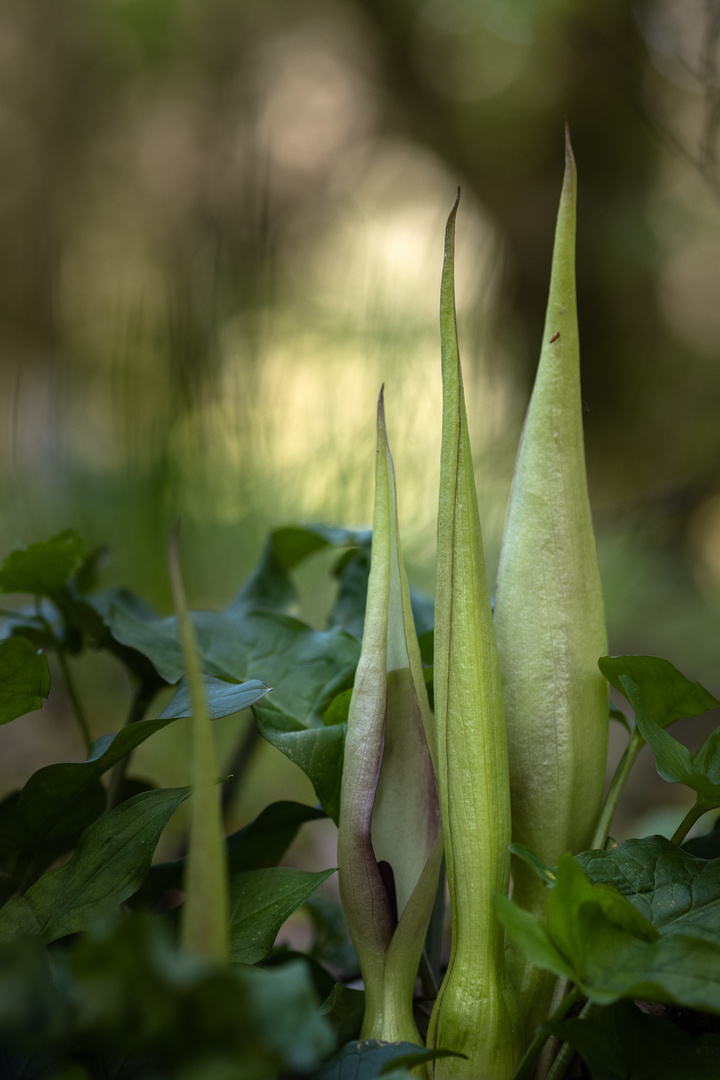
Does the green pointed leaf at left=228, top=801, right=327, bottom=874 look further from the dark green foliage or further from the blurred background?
the blurred background

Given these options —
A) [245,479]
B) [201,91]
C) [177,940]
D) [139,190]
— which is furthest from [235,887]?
[201,91]

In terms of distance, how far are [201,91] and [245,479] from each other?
71 centimetres

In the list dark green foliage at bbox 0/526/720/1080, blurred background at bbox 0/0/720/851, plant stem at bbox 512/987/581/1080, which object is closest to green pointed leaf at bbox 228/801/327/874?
dark green foliage at bbox 0/526/720/1080

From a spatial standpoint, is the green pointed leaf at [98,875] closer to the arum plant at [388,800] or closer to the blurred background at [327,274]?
the arum plant at [388,800]

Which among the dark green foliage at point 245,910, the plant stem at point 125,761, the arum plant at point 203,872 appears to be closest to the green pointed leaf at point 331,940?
the dark green foliage at point 245,910

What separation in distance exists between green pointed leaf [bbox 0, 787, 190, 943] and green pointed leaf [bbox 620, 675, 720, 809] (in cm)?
14

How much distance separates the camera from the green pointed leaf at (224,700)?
21cm

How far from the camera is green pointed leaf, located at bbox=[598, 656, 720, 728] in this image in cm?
23

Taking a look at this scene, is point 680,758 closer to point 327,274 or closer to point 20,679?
point 20,679

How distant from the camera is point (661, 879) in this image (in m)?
0.21

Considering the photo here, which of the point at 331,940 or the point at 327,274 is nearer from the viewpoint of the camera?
the point at 331,940

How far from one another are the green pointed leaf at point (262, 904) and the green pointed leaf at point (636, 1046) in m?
0.07

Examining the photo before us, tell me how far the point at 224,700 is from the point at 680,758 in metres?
0.14

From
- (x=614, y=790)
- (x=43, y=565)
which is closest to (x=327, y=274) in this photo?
(x=43, y=565)
